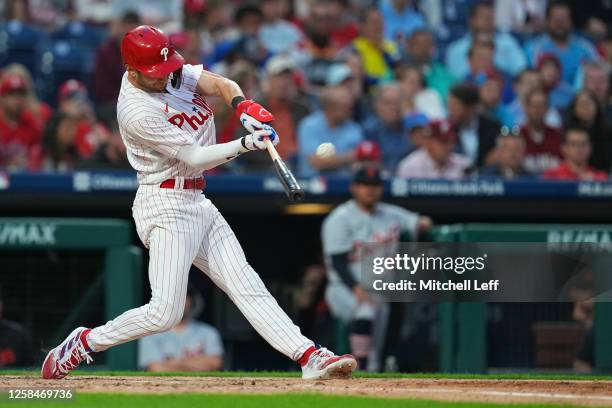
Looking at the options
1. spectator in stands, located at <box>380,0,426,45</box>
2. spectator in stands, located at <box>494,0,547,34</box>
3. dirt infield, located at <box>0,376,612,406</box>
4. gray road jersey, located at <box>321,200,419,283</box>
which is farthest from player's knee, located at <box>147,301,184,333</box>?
spectator in stands, located at <box>494,0,547,34</box>

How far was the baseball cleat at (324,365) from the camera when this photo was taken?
5641 mm

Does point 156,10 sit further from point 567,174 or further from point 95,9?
point 567,174

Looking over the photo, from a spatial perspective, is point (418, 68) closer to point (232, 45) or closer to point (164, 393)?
point (232, 45)

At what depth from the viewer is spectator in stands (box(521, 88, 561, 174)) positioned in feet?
33.2

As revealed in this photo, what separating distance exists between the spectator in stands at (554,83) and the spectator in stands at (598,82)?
0.21 metres

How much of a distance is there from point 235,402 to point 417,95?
6251 millimetres

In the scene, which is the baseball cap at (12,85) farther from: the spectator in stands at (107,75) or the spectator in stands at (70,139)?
the spectator in stands at (107,75)

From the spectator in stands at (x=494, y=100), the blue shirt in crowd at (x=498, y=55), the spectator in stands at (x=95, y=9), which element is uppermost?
the spectator in stands at (x=95, y=9)

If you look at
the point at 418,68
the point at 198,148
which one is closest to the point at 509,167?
the point at 418,68

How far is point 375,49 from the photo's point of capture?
1148 centimetres

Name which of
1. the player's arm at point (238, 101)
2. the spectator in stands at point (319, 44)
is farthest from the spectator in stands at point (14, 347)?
the spectator in stands at point (319, 44)

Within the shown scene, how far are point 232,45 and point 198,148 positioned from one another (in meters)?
5.35

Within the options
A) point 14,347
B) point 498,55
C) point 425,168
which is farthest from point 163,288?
point 498,55

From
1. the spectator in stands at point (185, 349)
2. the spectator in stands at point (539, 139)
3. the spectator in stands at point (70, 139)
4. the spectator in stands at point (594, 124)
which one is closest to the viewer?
the spectator in stands at point (185, 349)
